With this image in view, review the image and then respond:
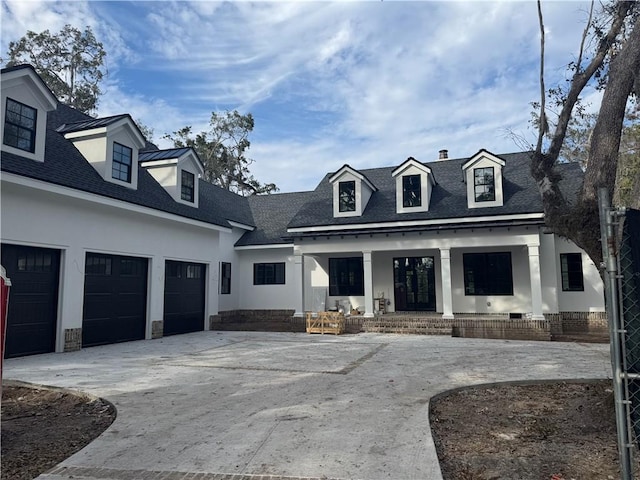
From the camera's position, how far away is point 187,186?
16000 mm

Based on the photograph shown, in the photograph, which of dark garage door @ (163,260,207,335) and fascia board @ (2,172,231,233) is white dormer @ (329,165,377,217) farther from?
dark garage door @ (163,260,207,335)

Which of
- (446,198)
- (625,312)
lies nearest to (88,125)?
(446,198)

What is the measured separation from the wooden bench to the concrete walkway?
9.57ft

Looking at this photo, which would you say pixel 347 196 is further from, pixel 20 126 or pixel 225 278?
pixel 20 126

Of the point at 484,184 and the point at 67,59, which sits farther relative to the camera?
the point at 67,59

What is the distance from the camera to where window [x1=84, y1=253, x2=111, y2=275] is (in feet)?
37.0

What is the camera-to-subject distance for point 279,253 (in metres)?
19.7

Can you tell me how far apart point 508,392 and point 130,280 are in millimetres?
10854

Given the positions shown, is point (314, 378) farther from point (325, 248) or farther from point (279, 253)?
point (279, 253)

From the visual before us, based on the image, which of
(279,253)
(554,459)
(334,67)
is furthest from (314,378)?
(279,253)

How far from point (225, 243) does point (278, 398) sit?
13.9 m

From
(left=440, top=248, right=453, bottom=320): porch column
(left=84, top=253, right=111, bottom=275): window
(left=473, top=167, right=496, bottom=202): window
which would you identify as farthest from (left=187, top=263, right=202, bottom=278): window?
(left=473, top=167, right=496, bottom=202): window

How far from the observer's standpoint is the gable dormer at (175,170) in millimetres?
15266

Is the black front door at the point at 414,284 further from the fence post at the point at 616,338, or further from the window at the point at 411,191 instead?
the fence post at the point at 616,338
